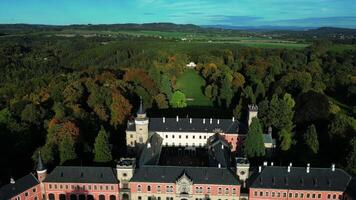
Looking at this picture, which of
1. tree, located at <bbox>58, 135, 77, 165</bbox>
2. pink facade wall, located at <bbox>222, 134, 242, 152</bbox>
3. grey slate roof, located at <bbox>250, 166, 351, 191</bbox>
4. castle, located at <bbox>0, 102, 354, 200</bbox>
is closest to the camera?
grey slate roof, located at <bbox>250, 166, 351, 191</bbox>

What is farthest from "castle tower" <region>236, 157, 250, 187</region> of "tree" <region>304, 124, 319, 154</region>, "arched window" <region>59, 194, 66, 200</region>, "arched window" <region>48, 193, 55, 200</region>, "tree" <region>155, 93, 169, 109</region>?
"tree" <region>155, 93, 169, 109</region>

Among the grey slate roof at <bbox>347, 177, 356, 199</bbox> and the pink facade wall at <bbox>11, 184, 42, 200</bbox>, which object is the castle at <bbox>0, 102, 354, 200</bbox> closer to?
the pink facade wall at <bbox>11, 184, 42, 200</bbox>

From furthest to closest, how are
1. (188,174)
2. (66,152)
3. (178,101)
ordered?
(178,101) < (66,152) < (188,174)

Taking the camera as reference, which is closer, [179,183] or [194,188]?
[179,183]

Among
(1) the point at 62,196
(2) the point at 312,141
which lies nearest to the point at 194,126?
(2) the point at 312,141

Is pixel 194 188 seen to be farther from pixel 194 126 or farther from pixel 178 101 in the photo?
pixel 178 101

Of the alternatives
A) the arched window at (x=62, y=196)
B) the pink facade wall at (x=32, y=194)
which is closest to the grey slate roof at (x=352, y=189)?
the arched window at (x=62, y=196)
